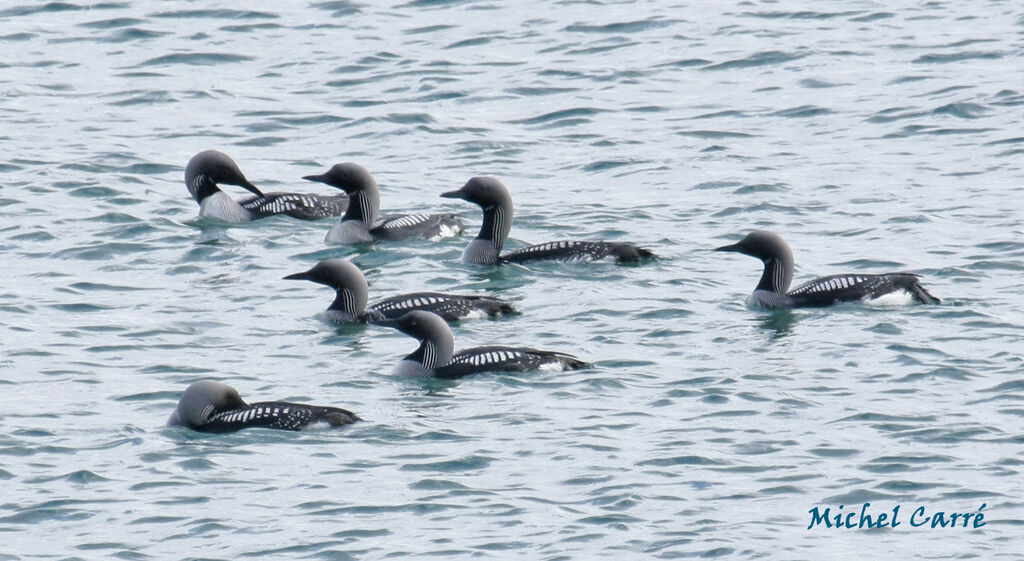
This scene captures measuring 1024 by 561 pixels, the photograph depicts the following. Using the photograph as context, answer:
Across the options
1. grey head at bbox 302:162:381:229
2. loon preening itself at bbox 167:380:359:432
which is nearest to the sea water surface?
loon preening itself at bbox 167:380:359:432

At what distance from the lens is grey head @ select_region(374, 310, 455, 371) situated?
14.2 meters

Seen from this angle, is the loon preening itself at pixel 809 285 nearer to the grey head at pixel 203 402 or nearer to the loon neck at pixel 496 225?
A: the loon neck at pixel 496 225

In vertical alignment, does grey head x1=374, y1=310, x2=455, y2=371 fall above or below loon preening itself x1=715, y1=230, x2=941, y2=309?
above

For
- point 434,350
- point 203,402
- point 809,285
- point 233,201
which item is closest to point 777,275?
point 809,285

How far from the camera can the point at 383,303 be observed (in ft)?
52.4

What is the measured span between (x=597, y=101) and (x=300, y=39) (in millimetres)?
4778

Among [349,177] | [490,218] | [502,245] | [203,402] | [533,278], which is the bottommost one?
[533,278]

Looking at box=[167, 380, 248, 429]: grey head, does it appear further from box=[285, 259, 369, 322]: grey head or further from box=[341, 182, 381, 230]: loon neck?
box=[341, 182, 381, 230]: loon neck

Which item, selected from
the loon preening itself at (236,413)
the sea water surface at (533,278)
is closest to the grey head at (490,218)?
the sea water surface at (533,278)

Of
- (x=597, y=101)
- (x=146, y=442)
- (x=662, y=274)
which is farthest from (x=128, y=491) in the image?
(x=597, y=101)

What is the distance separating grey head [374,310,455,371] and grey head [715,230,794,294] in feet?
9.43

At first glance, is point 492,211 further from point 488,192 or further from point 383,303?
point 383,303

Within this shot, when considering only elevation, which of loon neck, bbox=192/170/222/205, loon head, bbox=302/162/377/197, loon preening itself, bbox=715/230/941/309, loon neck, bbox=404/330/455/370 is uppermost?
loon head, bbox=302/162/377/197

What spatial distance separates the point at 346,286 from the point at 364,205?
288 cm
